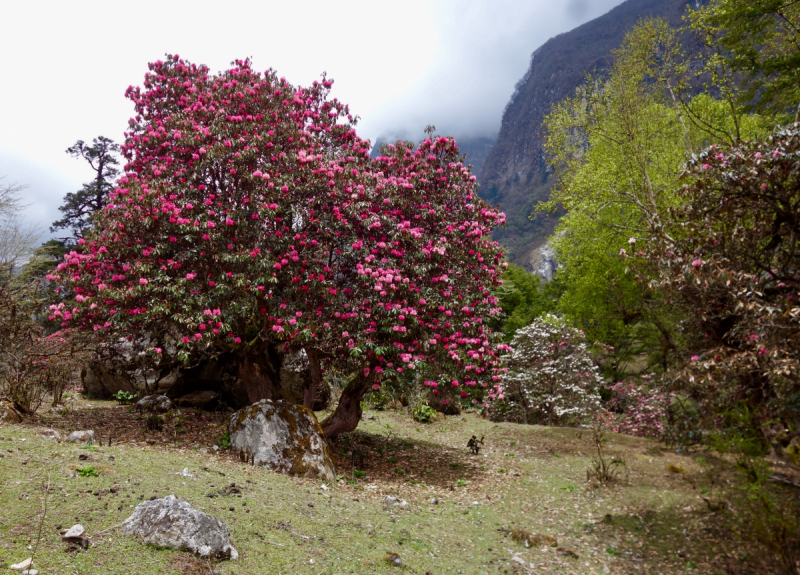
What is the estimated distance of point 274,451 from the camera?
886 cm

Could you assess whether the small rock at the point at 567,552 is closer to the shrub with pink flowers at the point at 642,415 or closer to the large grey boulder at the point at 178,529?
the large grey boulder at the point at 178,529

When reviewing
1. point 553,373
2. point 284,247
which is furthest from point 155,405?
point 553,373

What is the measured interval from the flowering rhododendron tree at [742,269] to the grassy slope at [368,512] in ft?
8.61

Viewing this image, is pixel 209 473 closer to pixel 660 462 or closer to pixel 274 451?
pixel 274 451

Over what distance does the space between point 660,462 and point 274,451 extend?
1058 centimetres

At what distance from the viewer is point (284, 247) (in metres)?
9.47

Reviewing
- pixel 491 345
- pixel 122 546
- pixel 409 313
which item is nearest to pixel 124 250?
pixel 409 313

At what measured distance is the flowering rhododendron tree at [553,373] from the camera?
1803 cm

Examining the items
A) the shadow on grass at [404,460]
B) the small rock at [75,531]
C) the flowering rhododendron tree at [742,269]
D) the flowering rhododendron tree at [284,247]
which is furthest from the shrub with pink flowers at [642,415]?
the small rock at [75,531]

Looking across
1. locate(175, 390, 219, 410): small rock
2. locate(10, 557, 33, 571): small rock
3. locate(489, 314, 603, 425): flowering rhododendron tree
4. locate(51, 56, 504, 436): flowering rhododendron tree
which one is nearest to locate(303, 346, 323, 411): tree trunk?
locate(51, 56, 504, 436): flowering rhododendron tree

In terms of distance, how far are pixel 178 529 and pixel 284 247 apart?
6.15m

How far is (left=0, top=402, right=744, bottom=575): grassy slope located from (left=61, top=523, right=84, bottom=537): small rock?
0.45 feet

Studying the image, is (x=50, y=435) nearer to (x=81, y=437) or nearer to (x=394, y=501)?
(x=81, y=437)

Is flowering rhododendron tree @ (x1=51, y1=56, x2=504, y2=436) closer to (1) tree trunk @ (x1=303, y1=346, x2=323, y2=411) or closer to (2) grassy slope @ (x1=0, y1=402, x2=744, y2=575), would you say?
(1) tree trunk @ (x1=303, y1=346, x2=323, y2=411)
